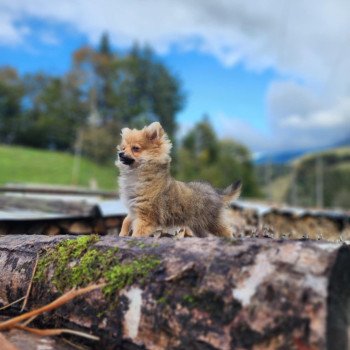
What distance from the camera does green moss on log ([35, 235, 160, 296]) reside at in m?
2.55

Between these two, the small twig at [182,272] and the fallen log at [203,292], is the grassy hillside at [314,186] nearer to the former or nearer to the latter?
the fallen log at [203,292]

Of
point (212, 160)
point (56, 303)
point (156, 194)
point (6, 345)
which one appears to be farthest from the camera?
point (212, 160)

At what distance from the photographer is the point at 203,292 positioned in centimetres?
227

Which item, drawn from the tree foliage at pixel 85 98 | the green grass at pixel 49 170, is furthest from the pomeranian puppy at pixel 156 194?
the tree foliage at pixel 85 98

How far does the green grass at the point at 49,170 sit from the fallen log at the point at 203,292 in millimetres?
36768

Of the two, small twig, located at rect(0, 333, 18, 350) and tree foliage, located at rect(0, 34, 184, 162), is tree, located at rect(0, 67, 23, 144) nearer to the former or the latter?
tree foliage, located at rect(0, 34, 184, 162)

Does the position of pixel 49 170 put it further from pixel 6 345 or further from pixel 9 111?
pixel 6 345

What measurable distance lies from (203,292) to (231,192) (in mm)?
2512

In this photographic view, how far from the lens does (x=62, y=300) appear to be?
266cm

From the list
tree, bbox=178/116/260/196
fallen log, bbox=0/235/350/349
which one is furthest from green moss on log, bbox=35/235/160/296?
tree, bbox=178/116/260/196

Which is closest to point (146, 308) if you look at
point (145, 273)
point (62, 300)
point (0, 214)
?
point (145, 273)

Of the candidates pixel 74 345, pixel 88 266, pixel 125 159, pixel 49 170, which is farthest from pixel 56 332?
pixel 49 170

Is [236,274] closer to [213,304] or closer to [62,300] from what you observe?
[213,304]

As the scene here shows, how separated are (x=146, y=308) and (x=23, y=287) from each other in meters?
1.12
